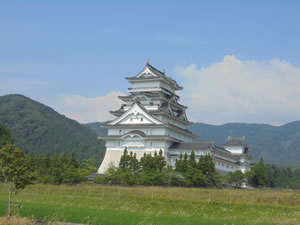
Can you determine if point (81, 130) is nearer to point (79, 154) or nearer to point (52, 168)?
point (79, 154)

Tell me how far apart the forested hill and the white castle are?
44.2 m

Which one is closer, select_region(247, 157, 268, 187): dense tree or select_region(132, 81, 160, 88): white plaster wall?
select_region(247, 157, 268, 187): dense tree

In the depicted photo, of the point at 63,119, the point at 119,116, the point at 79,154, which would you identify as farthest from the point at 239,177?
the point at 63,119

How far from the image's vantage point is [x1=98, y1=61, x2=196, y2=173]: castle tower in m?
54.6

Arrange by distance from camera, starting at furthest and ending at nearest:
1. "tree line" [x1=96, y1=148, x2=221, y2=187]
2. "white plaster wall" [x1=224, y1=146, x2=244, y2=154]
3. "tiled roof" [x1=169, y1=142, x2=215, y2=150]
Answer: "white plaster wall" [x1=224, y1=146, x2=244, y2=154] → "tiled roof" [x1=169, y1=142, x2=215, y2=150] → "tree line" [x1=96, y1=148, x2=221, y2=187]

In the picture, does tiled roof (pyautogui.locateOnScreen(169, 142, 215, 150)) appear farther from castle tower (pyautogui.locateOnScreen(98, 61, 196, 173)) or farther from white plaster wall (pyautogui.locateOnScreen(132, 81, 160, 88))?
white plaster wall (pyautogui.locateOnScreen(132, 81, 160, 88))

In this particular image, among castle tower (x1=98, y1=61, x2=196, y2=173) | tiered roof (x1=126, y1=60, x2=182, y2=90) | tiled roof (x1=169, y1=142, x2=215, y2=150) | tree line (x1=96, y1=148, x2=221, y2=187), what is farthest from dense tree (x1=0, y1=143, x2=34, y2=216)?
tiered roof (x1=126, y1=60, x2=182, y2=90)

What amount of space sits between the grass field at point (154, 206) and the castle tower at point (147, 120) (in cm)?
1632

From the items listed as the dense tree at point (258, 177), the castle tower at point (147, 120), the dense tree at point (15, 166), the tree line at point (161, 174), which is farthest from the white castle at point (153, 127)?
the dense tree at point (15, 166)

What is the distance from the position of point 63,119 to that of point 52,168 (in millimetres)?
134290

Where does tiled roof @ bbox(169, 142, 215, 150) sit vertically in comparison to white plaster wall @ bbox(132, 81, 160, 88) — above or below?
below

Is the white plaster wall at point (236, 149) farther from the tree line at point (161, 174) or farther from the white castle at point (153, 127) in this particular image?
the tree line at point (161, 174)

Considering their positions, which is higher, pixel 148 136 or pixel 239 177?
pixel 148 136

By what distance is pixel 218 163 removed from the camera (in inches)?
2240
